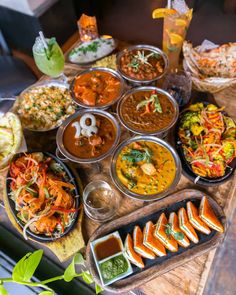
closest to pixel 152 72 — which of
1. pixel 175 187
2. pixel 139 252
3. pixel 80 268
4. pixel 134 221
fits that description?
pixel 175 187

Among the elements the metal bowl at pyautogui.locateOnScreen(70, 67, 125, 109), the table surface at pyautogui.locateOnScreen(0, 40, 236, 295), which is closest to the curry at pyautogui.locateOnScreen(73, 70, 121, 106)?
the metal bowl at pyautogui.locateOnScreen(70, 67, 125, 109)

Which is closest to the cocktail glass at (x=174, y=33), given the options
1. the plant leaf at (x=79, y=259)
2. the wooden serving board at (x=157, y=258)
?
the wooden serving board at (x=157, y=258)

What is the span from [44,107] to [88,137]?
0.59m

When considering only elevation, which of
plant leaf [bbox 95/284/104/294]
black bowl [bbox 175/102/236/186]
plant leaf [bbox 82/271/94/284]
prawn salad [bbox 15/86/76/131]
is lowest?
plant leaf [bbox 95/284/104/294]

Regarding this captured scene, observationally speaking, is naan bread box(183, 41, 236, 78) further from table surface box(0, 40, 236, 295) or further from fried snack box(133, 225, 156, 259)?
fried snack box(133, 225, 156, 259)

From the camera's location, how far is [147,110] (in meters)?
2.32

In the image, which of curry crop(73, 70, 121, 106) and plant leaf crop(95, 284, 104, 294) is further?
curry crop(73, 70, 121, 106)

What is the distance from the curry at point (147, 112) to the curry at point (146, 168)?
0.17 m

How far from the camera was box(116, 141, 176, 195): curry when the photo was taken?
2039mm

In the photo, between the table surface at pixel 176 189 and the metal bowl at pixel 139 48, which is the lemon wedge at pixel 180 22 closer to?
the metal bowl at pixel 139 48

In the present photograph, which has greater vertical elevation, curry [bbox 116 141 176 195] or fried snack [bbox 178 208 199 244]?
curry [bbox 116 141 176 195]

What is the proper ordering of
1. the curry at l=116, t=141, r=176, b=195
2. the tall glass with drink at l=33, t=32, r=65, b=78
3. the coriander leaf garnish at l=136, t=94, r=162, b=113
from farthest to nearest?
the tall glass with drink at l=33, t=32, r=65, b=78 → the coriander leaf garnish at l=136, t=94, r=162, b=113 → the curry at l=116, t=141, r=176, b=195

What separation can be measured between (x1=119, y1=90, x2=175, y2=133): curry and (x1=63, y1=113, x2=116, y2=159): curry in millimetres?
169

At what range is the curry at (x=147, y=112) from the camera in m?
2.26
